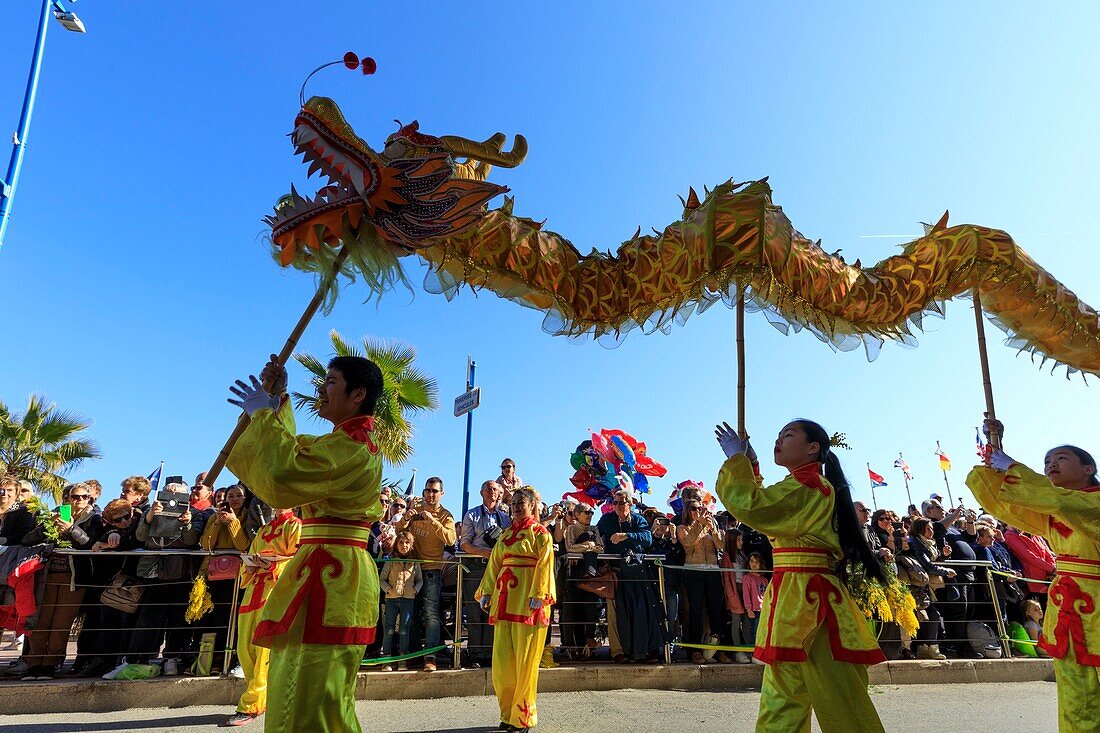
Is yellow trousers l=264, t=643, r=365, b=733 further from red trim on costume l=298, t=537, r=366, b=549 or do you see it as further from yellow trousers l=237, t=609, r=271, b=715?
yellow trousers l=237, t=609, r=271, b=715

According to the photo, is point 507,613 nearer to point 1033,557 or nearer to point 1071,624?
point 1071,624

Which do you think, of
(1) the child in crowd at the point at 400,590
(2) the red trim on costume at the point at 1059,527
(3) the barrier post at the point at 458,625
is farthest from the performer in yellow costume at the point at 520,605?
(2) the red trim on costume at the point at 1059,527

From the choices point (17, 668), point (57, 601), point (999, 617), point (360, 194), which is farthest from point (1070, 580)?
point (17, 668)

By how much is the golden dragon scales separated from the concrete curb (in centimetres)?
403

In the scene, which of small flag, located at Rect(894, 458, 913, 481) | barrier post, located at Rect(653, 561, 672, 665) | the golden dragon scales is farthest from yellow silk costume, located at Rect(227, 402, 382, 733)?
small flag, located at Rect(894, 458, 913, 481)

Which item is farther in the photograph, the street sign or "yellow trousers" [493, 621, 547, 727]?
the street sign

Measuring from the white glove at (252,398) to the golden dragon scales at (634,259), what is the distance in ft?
1.99

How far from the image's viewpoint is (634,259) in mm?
4238

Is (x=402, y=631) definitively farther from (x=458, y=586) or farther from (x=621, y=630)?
(x=621, y=630)

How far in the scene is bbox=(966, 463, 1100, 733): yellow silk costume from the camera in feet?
13.0

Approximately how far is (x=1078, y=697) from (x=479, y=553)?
194 inches

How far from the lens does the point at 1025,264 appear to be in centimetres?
484

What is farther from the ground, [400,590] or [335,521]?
[335,521]

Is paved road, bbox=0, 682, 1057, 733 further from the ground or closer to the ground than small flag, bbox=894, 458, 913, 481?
closer to the ground
